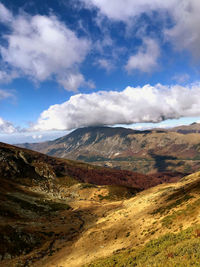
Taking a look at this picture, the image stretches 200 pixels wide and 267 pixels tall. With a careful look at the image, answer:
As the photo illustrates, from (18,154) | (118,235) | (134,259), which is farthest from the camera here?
(18,154)

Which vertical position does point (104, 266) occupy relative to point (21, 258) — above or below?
above

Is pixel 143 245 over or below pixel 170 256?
below

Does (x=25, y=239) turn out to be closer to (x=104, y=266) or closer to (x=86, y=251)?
(x=86, y=251)

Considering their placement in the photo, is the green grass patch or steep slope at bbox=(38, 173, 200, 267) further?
steep slope at bbox=(38, 173, 200, 267)

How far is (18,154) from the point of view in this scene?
17438cm

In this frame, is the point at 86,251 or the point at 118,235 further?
the point at 118,235

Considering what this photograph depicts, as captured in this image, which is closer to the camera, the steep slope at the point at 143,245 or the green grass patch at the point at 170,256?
the green grass patch at the point at 170,256

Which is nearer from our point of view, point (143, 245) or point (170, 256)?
point (170, 256)

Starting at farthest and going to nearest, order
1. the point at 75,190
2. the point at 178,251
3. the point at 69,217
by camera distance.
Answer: the point at 75,190 < the point at 69,217 < the point at 178,251

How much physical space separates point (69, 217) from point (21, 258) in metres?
35.7

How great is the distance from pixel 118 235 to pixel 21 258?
68.1 feet

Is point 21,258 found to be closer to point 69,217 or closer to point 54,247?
point 54,247

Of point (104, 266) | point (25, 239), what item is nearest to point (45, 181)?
point (25, 239)

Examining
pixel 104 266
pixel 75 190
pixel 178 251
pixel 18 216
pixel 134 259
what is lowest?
pixel 75 190
